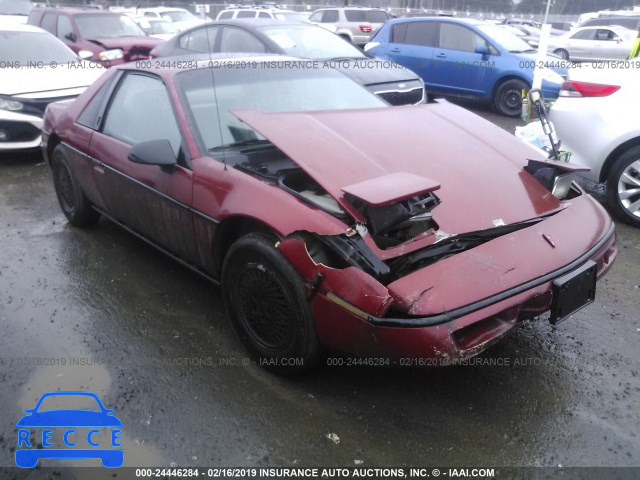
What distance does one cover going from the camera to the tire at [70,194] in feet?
14.5

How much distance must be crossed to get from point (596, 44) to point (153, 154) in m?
16.7

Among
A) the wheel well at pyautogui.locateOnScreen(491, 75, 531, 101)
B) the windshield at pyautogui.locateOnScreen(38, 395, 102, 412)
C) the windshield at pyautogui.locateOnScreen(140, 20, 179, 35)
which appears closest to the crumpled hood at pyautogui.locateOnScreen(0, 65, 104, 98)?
the windshield at pyautogui.locateOnScreen(38, 395, 102, 412)

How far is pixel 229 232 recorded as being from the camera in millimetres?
2930

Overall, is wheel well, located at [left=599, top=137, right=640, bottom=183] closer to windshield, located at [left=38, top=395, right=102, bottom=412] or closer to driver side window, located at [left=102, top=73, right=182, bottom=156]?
driver side window, located at [left=102, top=73, right=182, bottom=156]

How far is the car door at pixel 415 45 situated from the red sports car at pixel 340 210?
6695 mm

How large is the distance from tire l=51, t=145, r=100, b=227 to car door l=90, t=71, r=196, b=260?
527 mm

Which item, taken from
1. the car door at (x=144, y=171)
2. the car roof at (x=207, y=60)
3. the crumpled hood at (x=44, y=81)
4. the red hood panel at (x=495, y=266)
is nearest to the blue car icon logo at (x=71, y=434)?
the car door at (x=144, y=171)

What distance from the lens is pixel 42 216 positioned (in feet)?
16.5

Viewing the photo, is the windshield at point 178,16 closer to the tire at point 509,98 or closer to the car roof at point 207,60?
the tire at point 509,98

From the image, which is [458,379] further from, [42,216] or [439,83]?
[439,83]

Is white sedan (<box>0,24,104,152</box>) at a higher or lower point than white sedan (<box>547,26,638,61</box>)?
higher

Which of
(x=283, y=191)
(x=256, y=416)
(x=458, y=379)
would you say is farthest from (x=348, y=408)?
(x=283, y=191)

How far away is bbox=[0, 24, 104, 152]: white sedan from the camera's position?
633 centimetres

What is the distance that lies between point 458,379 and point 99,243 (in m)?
3.13
